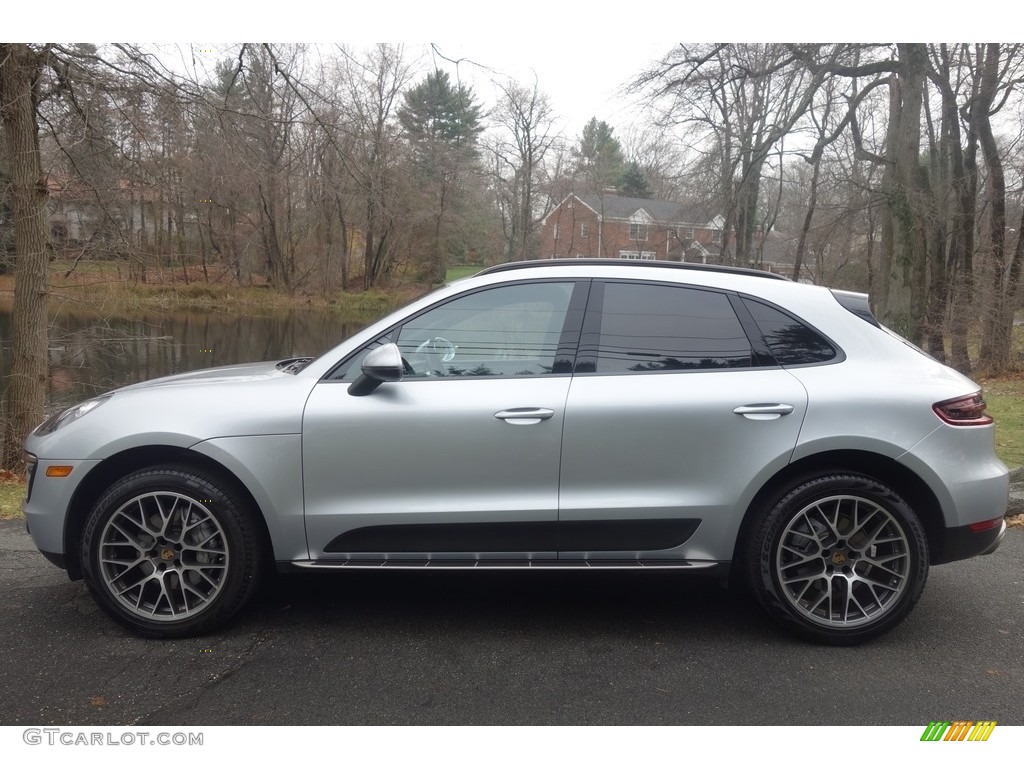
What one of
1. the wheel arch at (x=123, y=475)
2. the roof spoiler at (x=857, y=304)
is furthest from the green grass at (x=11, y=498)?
the roof spoiler at (x=857, y=304)

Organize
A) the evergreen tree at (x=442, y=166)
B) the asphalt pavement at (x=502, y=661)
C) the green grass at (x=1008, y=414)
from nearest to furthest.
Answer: the asphalt pavement at (x=502, y=661), the green grass at (x=1008, y=414), the evergreen tree at (x=442, y=166)

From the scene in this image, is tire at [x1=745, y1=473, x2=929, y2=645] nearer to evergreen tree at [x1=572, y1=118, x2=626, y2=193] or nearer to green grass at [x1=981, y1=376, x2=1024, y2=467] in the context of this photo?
green grass at [x1=981, y1=376, x2=1024, y2=467]

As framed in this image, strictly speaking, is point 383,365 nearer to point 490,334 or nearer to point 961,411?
point 490,334

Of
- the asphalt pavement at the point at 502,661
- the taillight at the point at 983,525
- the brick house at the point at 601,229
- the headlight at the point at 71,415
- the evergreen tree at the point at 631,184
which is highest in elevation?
the evergreen tree at the point at 631,184

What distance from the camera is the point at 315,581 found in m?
4.35

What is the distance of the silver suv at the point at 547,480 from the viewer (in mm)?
3475

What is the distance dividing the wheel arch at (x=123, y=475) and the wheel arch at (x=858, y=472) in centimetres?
232

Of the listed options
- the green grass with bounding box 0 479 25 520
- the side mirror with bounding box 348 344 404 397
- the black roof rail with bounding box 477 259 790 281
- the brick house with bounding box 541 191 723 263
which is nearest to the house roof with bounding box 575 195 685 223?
the brick house with bounding box 541 191 723 263

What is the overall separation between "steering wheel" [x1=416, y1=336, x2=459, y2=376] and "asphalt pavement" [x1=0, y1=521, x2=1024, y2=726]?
1.30 metres

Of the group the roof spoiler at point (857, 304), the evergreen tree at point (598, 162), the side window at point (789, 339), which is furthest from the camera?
the evergreen tree at point (598, 162)

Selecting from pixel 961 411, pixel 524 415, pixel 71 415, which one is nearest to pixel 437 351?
pixel 524 415

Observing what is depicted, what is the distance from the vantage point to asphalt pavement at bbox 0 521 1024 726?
2951 mm

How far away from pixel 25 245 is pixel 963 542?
1046 cm

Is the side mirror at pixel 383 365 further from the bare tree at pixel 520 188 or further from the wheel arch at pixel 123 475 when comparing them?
the bare tree at pixel 520 188
